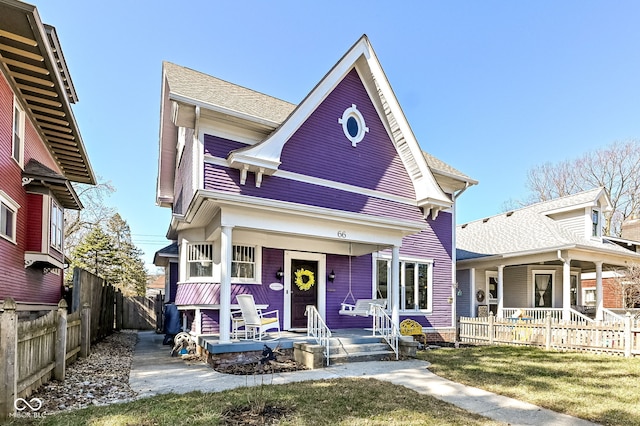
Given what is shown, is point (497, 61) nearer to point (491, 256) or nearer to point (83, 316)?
point (491, 256)

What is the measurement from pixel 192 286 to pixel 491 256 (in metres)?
12.3

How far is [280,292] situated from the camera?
11.4 m

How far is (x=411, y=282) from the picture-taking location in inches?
542

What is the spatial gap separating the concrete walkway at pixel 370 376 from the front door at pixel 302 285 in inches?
122

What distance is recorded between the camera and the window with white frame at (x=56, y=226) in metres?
10.5

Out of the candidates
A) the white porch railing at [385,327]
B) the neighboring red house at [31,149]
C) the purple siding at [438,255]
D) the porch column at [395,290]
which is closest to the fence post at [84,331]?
the neighboring red house at [31,149]

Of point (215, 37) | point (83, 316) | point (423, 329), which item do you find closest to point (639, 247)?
point (423, 329)

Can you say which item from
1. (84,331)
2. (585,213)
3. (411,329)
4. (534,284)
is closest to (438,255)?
(411,329)

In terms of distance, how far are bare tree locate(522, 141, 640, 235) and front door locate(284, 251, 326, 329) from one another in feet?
89.3

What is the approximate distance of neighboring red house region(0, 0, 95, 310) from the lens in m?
7.11

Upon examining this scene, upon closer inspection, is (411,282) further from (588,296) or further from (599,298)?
(588,296)

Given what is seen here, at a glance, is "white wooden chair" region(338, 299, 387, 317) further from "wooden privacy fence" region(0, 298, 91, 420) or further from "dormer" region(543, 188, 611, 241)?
"dormer" region(543, 188, 611, 241)

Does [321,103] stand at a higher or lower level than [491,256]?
higher

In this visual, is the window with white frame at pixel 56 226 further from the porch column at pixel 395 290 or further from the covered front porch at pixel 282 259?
the porch column at pixel 395 290
